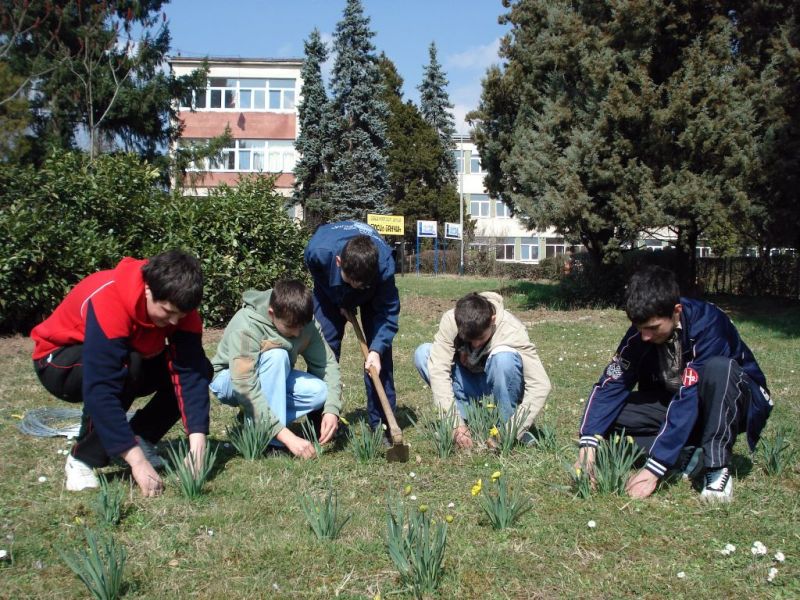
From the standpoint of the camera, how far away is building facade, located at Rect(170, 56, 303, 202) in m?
37.9

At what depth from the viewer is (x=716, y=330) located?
3.36 m

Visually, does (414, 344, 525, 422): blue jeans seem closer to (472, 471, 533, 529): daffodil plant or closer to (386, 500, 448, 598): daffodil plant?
(472, 471, 533, 529): daffodil plant

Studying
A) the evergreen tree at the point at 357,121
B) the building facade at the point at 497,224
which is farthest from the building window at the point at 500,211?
the evergreen tree at the point at 357,121

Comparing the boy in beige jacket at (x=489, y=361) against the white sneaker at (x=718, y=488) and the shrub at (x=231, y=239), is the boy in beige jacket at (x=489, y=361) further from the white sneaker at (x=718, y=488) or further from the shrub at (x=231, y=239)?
the shrub at (x=231, y=239)

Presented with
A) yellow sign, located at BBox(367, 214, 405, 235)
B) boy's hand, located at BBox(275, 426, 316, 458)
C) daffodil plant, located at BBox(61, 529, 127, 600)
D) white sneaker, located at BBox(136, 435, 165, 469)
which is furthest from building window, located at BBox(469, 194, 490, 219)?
daffodil plant, located at BBox(61, 529, 127, 600)

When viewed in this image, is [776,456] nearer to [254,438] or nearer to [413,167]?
[254,438]

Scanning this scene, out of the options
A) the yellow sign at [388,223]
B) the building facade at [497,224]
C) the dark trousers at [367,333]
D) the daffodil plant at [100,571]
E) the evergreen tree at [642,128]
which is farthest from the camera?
the building facade at [497,224]

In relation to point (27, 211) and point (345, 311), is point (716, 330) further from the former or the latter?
point (27, 211)

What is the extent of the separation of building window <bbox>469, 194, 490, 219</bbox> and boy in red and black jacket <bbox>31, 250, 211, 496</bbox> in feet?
158

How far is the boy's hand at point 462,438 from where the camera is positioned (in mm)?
4004

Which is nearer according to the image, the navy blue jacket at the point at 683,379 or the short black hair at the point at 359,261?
the navy blue jacket at the point at 683,379

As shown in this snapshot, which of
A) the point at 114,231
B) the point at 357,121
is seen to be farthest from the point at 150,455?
the point at 357,121

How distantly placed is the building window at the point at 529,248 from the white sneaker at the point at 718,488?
46.3 m

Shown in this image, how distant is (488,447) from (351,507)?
1.00m
